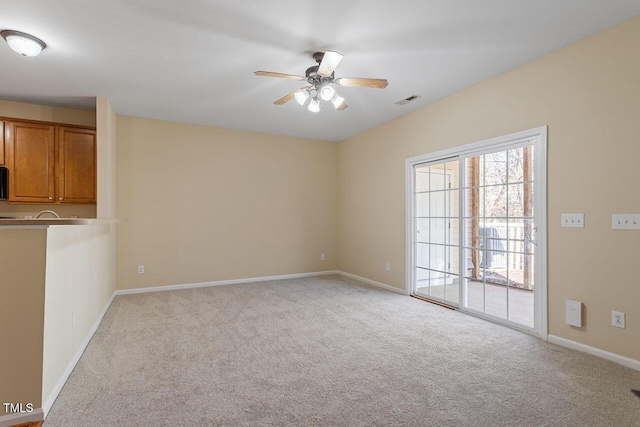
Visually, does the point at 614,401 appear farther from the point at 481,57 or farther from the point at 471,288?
the point at 481,57

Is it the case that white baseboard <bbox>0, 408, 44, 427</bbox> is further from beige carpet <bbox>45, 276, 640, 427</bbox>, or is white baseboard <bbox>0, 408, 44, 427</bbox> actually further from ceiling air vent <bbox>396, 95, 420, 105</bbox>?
ceiling air vent <bbox>396, 95, 420, 105</bbox>

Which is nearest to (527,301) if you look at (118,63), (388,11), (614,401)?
(614,401)

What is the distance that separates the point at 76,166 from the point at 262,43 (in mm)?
3244

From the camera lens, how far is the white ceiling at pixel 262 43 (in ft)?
7.63

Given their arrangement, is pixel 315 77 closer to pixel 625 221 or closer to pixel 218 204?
pixel 625 221

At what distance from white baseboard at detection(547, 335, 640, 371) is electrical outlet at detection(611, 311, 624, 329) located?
240 mm

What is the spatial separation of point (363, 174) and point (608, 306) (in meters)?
3.80

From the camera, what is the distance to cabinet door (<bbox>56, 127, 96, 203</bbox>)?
13.7 feet

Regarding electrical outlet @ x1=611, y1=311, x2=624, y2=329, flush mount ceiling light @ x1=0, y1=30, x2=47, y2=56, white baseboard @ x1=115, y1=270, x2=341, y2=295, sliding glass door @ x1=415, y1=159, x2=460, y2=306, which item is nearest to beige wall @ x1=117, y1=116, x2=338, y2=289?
white baseboard @ x1=115, y1=270, x2=341, y2=295

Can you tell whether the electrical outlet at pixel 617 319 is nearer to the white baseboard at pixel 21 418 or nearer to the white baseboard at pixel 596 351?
the white baseboard at pixel 596 351

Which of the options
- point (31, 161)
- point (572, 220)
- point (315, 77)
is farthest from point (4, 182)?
point (572, 220)

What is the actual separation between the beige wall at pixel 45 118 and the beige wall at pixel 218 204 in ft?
1.37

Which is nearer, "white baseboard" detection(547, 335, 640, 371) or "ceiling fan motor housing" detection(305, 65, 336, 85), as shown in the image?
"white baseboard" detection(547, 335, 640, 371)

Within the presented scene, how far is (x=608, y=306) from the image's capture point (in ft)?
8.48
